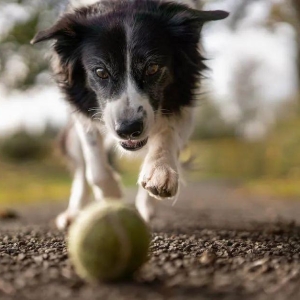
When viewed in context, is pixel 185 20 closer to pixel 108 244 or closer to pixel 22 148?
pixel 108 244

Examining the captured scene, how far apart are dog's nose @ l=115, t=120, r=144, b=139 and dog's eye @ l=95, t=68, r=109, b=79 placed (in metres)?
0.53

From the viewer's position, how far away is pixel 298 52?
52.5ft

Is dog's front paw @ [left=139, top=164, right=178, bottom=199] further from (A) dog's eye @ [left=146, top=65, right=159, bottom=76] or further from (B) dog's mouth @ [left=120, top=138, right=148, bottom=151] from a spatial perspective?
(A) dog's eye @ [left=146, top=65, right=159, bottom=76]

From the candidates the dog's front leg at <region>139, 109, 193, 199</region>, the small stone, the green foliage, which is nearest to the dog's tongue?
the dog's front leg at <region>139, 109, 193, 199</region>

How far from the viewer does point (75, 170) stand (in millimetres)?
6723

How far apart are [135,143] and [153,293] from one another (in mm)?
2021

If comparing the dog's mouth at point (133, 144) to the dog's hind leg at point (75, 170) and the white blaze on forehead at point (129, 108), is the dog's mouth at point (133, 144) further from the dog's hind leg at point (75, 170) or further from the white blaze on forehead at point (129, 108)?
the dog's hind leg at point (75, 170)

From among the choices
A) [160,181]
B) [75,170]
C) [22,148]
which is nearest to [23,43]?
[75,170]

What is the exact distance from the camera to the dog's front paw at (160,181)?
3863 mm

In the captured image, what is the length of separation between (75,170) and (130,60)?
2.72m

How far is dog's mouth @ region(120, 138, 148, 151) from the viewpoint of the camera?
4.38 meters

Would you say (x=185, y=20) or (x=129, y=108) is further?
(x=185, y=20)

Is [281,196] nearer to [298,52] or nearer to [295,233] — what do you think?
[298,52]

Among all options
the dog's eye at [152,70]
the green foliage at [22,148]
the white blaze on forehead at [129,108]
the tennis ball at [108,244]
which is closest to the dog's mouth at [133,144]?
the white blaze on forehead at [129,108]
